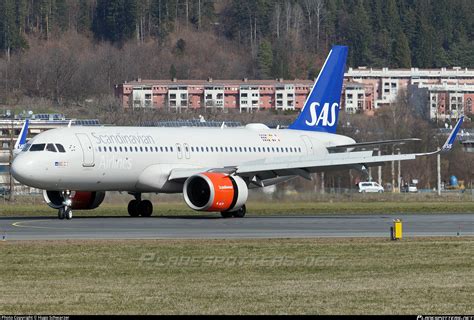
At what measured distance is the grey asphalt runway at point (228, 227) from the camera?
47.1m

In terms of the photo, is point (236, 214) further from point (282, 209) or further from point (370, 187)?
point (370, 187)

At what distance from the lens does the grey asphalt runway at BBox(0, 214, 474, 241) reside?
47094mm

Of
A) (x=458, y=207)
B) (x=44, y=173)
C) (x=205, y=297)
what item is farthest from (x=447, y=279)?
(x=458, y=207)

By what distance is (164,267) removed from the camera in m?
35.9

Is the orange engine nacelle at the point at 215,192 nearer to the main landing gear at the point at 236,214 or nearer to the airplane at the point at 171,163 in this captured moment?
the airplane at the point at 171,163

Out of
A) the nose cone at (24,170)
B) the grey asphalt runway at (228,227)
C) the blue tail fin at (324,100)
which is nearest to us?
the grey asphalt runway at (228,227)

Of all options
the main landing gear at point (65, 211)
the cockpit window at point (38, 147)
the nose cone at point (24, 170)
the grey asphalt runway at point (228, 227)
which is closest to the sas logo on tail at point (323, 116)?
the grey asphalt runway at point (228, 227)

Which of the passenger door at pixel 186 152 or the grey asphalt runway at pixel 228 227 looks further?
the passenger door at pixel 186 152

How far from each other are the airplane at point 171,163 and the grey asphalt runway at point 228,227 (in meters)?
1.29

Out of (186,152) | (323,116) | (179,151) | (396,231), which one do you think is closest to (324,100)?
(323,116)

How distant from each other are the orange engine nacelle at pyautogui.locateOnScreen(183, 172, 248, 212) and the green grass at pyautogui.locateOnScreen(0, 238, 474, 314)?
13.8 meters

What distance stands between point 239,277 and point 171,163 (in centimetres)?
2885

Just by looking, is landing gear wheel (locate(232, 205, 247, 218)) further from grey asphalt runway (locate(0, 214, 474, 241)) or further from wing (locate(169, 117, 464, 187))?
wing (locate(169, 117, 464, 187))

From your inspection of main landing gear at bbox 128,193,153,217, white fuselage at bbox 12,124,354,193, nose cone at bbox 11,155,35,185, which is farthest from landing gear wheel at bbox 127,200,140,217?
nose cone at bbox 11,155,35,185
